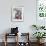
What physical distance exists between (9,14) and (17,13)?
317mm

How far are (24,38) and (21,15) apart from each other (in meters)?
0.93

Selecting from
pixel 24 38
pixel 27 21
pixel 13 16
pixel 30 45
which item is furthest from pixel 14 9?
pixel 30 45

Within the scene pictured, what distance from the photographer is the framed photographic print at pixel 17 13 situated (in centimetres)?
→ 595

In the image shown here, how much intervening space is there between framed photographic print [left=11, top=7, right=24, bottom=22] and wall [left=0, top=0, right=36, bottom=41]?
12cm

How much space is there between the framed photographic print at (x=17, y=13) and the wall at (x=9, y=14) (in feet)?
0.39

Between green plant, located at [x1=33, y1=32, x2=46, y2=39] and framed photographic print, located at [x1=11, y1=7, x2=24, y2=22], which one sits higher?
framed photographic print, located at [x1=11, y1=7, x2=24, y2=22]

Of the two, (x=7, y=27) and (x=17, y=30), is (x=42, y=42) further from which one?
(x=7, y=27)

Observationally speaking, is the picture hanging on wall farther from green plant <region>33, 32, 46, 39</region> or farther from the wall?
green plant <region>33, 32, 46, 39</region>

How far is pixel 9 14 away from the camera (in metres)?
5.97

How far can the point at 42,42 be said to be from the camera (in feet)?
17.9

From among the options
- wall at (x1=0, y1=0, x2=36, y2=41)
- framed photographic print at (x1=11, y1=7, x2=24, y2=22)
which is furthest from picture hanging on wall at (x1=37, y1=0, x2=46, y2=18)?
framed photographic print at (x1=11, y1=7, x2=24, y2=22)

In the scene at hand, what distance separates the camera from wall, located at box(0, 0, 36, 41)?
19.5 ft

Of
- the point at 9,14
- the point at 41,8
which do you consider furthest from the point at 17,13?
the point at 41,8

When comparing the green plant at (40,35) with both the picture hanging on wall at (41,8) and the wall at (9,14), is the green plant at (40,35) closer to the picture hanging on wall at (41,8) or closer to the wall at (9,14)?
the wall at (9,14)
